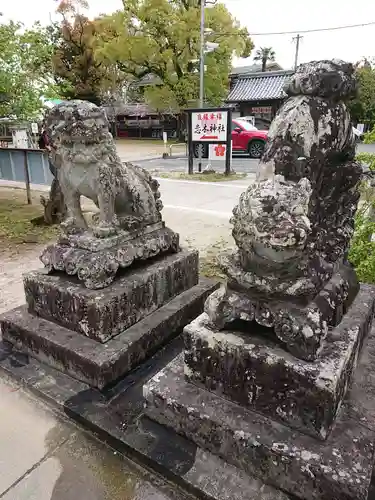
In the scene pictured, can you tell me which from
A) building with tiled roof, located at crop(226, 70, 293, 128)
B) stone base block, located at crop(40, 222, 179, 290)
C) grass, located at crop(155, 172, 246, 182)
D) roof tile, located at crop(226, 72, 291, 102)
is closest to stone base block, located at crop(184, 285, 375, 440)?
stone base block, located at crop(40, 222, 179, 290)

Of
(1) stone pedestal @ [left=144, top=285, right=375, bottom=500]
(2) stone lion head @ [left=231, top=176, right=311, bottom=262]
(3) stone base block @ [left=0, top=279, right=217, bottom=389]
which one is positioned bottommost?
(3) stone base block @ [left=0, top=279, right=217, bottom=389]

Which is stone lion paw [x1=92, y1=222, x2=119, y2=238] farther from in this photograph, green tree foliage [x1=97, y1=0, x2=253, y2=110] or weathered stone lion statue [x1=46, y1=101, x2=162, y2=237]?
green tree foliage [x1=97, y1=0, x2=253, y2=110]

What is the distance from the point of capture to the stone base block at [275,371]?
4.39 ft

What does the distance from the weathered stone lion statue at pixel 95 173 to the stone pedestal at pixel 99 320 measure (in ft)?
1.06

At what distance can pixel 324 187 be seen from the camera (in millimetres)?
1603

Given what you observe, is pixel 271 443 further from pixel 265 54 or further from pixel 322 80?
pixel 265 54

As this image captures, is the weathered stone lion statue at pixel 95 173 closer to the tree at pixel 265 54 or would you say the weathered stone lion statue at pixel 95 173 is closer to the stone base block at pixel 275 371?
the stone base block at pixel 275 371

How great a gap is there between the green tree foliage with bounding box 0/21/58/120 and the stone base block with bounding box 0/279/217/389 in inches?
208

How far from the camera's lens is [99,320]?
1.98 m

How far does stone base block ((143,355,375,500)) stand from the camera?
1253 mm

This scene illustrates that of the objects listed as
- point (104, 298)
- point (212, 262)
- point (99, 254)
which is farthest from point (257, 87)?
point (104, 298)

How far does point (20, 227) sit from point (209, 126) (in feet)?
21.5

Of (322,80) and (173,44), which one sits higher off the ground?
(173,44)

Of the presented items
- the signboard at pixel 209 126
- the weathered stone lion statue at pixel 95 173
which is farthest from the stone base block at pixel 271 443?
the signboard at pixel 209 126
